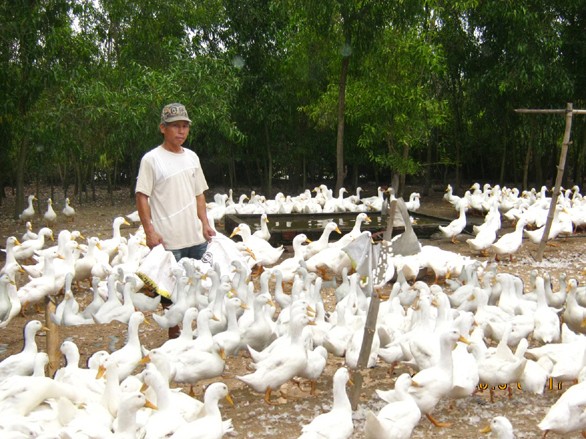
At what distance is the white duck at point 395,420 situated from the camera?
134 inches

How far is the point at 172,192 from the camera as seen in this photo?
196 inches

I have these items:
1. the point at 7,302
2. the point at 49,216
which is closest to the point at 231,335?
the point at 7,302

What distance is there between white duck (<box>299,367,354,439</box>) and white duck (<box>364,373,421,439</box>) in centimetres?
11

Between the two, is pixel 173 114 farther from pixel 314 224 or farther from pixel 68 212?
pixel 68 212

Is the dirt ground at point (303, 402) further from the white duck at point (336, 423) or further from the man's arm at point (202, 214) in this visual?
Answer: the man's arm at point (202, 214)

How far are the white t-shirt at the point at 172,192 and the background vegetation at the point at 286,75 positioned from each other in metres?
6.16

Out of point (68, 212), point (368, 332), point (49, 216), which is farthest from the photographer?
point (68, 212)

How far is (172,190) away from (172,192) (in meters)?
0.02

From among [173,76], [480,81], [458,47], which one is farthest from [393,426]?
[458,47]

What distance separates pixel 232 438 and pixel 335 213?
9.60 metres

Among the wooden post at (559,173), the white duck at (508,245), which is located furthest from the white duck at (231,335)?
the wooden post at (559,173)

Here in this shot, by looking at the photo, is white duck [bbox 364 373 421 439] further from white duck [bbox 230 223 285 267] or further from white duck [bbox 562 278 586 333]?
white duck [bbox 230 223 285 267]

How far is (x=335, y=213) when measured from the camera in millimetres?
13352

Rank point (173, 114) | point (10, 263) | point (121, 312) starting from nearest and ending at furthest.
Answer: point (173, 114) → point (121, 312) → point (10, 263)
